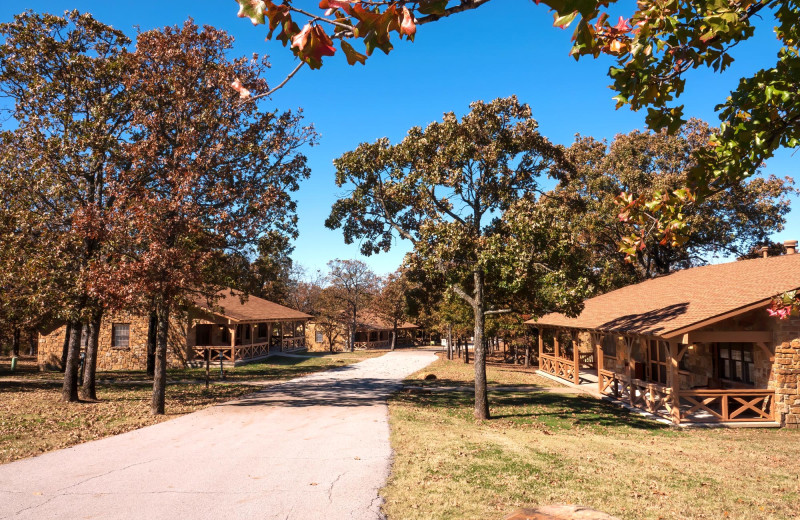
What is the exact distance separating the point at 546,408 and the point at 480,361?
3.92 meters

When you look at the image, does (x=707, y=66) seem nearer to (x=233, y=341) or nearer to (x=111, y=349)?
(x=233, y=341)

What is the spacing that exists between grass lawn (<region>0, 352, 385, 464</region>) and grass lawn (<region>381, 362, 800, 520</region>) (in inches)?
293

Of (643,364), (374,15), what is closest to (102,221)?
(374,15)

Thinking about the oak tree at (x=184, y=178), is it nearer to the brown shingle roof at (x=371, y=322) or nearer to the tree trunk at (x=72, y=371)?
the tree trunk at (x=72, y=371)

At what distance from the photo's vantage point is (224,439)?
11078mm

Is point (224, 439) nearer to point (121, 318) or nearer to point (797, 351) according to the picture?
point (797, 351)

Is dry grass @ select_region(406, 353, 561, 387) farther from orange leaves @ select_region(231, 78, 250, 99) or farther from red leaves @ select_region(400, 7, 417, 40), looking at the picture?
red leaves @ select_region(400, 7, 417, 40)

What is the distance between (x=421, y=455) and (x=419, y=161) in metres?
9.22

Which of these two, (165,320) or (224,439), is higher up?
(165,320)

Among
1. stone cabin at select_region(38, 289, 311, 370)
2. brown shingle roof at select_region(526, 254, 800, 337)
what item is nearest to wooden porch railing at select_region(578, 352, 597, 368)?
brown shingle roof at select_region(526, 254, 800, 337)

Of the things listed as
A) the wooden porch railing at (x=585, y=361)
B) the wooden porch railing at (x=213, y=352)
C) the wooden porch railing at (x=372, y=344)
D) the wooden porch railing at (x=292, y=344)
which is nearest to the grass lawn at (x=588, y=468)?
the wooden porch railing at (x=585, y=361)

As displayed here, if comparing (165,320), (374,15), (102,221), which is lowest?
(165,320)

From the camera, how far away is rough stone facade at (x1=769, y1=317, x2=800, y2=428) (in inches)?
543

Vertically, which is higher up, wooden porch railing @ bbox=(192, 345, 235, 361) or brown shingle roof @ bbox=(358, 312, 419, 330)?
brown shingle roof @ bbox=(358, 312, 419, 330)
